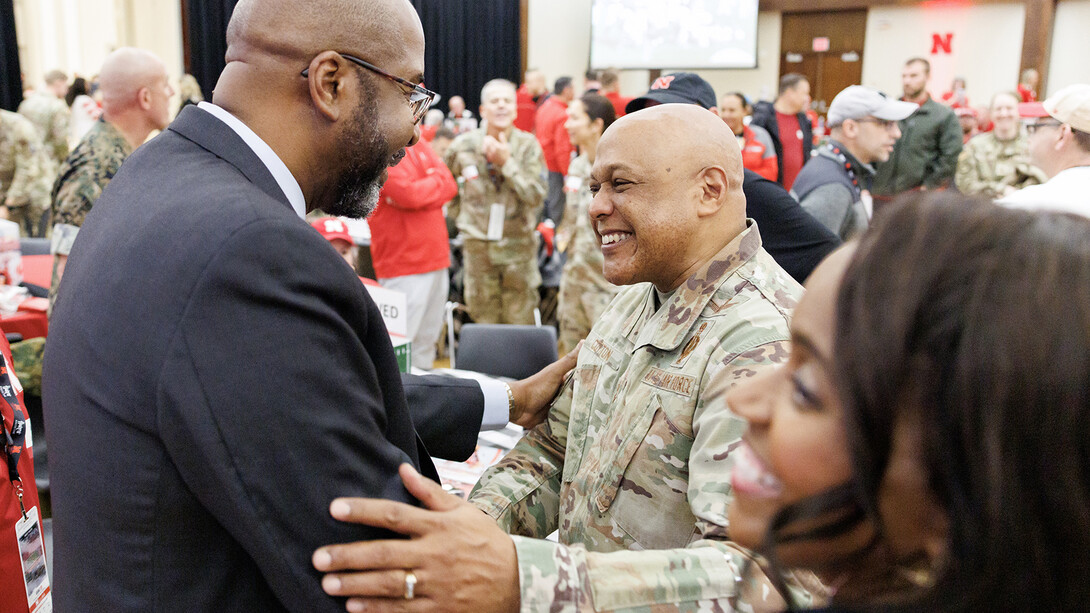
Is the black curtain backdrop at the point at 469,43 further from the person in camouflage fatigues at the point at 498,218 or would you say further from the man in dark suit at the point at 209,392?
the man in dark suit at the point at 209,392

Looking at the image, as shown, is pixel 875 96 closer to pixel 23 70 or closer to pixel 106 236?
pixel 106 236

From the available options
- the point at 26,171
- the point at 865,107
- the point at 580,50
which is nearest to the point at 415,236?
the point at 865,107

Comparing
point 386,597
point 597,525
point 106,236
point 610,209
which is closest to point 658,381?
point 597,525

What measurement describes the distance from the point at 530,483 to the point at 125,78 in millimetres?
A: 3081

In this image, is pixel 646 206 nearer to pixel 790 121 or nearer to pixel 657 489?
pixel 657 489

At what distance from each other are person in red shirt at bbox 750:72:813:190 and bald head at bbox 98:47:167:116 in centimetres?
494

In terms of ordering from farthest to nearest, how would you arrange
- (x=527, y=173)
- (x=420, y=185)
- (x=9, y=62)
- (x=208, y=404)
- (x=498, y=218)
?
(x=9, y=62), (x=527, y=173), (x=498, y=218), (x=420, y=185), (x=208, y=404)

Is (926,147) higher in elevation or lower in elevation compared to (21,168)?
higher

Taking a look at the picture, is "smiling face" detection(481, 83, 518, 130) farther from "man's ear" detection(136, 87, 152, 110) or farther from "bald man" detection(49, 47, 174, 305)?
"man's ear" detection(136, 87, 152, 110)

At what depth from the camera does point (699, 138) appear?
154 cm

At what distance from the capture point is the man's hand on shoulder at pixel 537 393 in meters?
1.82

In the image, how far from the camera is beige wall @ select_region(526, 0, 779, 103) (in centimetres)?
1359

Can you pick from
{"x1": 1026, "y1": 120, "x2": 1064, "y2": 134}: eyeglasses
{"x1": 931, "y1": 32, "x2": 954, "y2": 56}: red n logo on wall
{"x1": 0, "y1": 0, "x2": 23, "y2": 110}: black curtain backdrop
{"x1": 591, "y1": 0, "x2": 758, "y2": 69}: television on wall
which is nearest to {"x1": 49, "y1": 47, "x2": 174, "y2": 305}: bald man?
{"x1": 1026, "y1": 120, "x2": 1064, "y2": 134}: eyeglasses

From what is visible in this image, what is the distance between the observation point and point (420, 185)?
15.4ft
